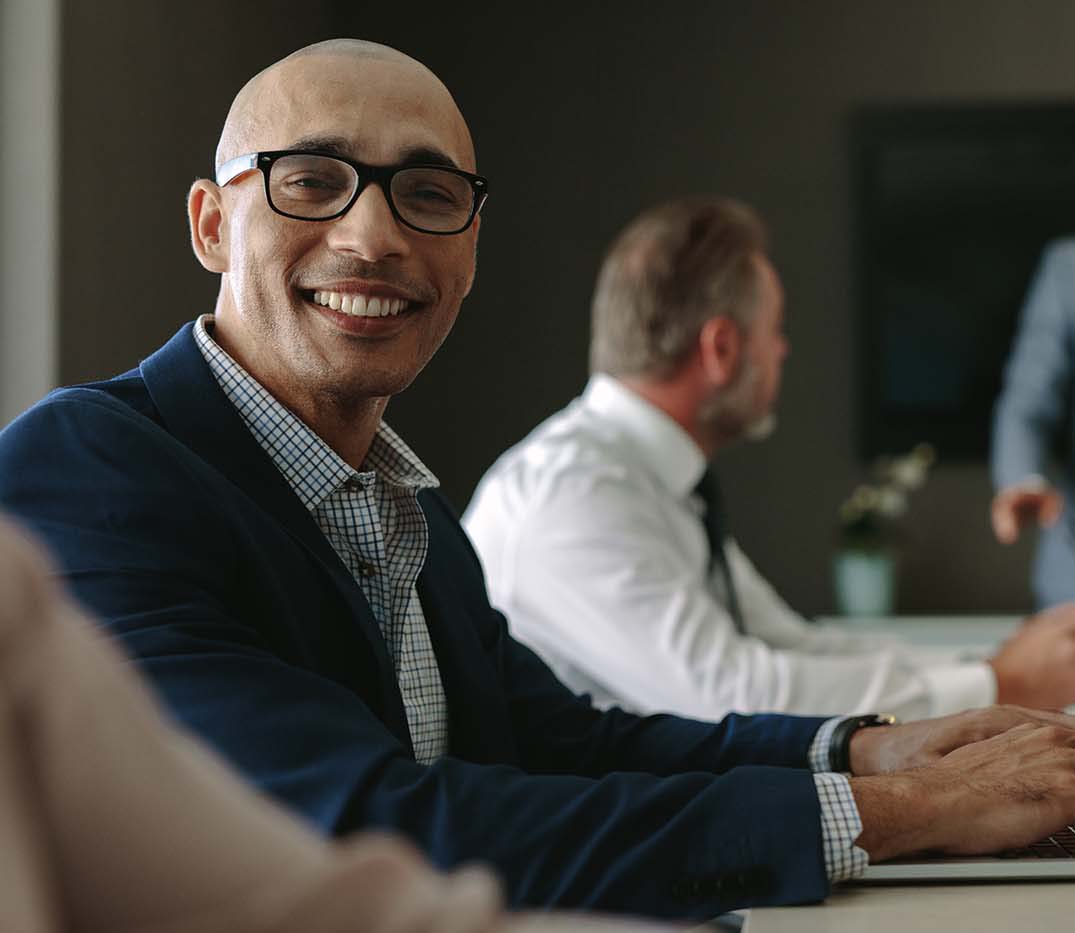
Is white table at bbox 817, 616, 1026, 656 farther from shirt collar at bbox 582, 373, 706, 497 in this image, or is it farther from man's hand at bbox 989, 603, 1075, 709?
man's hand at bbox 989, 603, 1075, 709

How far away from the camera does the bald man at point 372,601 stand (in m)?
0.94

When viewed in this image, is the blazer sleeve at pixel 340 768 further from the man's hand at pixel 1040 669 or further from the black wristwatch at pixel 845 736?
the man's hand at pixel 1040 669

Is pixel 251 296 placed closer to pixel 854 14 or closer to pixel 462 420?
pixel 462 420

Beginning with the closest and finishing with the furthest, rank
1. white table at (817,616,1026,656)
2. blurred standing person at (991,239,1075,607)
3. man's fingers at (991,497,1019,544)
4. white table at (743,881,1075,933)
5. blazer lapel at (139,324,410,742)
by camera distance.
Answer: white table at (743,881,1075,933) → blazer lapel at (139,324,410,742) → man's fingers at (991,497,1019,544) → blurred standing person at (991,239,1075,607) → white table at (817,616,1026,656)

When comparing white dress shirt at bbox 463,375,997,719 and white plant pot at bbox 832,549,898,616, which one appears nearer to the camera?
white dress shirt at bbox 463,375,997,719

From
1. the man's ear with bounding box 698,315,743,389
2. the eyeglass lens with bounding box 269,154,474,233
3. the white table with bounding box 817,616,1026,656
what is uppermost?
the eyeglass lens with bounding box 269,154,474,233

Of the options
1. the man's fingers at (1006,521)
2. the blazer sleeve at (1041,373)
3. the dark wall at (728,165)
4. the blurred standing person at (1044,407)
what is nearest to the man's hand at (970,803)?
the man's fingers at (1006,521)

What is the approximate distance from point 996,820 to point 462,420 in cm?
376

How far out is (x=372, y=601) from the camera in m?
1.26

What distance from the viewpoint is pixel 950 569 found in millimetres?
4570

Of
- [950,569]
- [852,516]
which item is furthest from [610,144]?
[950,569]

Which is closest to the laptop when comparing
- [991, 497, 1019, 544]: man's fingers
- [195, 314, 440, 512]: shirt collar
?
[195, 314, 440, 512]: shirt collar

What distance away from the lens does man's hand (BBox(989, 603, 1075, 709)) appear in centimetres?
197

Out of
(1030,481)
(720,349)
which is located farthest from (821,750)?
(1030,481)
